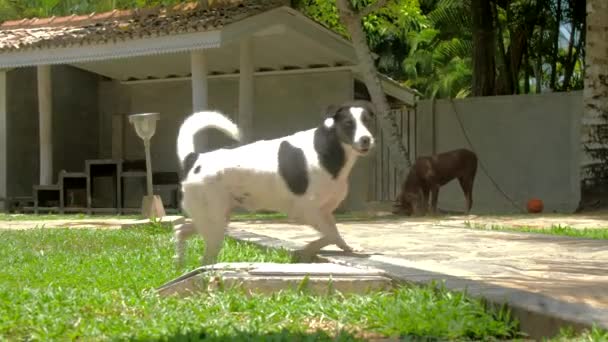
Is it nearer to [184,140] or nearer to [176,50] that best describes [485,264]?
[184,140]

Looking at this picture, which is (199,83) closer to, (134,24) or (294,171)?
(134,24)

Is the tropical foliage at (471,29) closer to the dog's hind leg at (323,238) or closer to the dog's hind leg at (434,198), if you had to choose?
the dog's hind leg at (434,198)

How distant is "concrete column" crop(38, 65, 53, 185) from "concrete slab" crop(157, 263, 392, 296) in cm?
1419

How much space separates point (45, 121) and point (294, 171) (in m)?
13.5

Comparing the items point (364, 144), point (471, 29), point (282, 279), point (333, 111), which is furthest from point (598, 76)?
point (282, 279)

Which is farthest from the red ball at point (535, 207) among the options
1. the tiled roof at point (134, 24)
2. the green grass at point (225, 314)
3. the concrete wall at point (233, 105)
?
the green grass at point (225, 314)

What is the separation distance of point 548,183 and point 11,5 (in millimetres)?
23609

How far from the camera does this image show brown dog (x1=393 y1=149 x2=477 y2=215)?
1427 centimetres

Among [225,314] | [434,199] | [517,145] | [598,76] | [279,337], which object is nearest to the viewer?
[279,337]

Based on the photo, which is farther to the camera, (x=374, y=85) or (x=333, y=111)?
(x=374, y=85)

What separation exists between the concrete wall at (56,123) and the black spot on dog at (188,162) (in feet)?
47.5

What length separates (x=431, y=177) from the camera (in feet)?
47.2

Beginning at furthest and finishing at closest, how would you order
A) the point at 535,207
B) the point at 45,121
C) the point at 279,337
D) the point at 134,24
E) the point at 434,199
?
the point at 45,121, the point at 134,24, the point at 535,207, the point at 434,199, the point at 279,337

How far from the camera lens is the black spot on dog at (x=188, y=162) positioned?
20.1 ft
